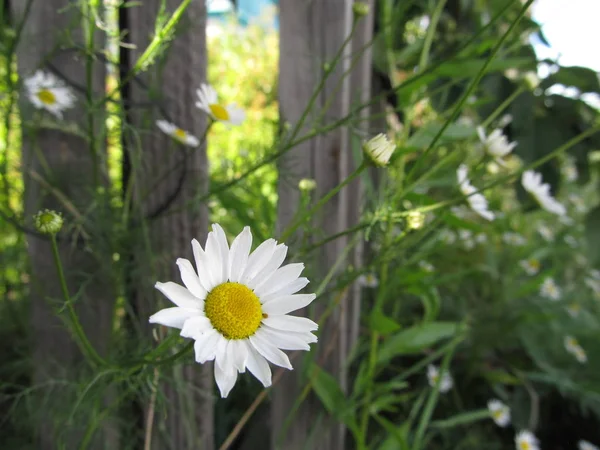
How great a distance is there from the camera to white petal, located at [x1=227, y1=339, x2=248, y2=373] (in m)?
0.35

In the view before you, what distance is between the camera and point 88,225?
0.67 metres

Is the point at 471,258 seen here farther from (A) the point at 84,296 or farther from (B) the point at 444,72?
(A) the point at 84,296

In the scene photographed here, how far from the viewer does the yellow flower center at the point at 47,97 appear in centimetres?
70

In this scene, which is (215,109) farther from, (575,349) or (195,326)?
(575,349)

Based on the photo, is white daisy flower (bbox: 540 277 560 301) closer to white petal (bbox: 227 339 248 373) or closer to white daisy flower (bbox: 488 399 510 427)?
white daisy flower (bbox: 488 399 510 427)

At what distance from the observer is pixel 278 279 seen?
38cm

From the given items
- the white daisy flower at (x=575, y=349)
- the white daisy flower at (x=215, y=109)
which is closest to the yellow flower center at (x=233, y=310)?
the white daisy flower at (x=215, y=109)

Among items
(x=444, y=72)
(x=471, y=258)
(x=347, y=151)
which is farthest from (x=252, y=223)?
(x=471, y=258)

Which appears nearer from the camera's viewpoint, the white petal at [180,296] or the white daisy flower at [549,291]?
the white petal at [180,296]

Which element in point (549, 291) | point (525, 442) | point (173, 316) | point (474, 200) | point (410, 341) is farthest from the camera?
point (549, 291)

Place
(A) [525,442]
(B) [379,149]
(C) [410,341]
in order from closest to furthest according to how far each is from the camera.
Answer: (B) [379,149]
(C) [410,341]
(A) [525,442]

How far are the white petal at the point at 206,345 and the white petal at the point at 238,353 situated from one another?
1 centimetres

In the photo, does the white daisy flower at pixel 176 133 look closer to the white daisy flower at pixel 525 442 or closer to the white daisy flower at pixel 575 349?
the white daisy flower at pixel 525 442

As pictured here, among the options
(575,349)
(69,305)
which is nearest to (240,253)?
(69,305)
